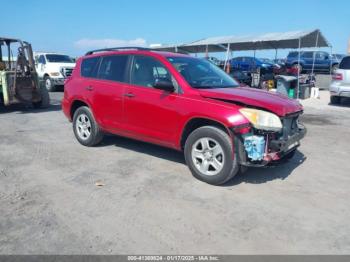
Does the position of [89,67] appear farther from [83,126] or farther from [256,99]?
[256,99]

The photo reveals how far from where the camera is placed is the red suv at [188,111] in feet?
14.7

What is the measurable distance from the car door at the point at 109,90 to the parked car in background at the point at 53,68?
1213cm

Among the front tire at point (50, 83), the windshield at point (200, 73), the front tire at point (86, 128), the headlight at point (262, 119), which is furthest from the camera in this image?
the front tire at point (50, 83)

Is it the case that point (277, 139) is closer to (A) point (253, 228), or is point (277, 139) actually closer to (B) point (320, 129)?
(A) point (253, 228)

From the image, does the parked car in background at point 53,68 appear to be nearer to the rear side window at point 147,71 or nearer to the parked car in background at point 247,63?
the rear side window at point 147,71

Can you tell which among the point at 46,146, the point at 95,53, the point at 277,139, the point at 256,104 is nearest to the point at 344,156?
the point at 277,139

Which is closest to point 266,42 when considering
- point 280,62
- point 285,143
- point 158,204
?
point 280,62

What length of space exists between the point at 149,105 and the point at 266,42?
1831cm

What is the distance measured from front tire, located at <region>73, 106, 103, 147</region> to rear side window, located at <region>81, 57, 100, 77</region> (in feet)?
2.11

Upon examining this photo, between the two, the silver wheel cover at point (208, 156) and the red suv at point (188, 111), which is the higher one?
the red suv at point (188, 111)

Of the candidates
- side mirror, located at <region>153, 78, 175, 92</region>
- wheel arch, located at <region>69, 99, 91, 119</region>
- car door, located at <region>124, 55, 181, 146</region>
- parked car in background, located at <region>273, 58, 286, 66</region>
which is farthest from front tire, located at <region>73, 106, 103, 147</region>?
parked car in background, located at <region>273, 58, 286, 66</region>

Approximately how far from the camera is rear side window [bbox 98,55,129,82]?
19.4ft

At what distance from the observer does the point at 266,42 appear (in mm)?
21797

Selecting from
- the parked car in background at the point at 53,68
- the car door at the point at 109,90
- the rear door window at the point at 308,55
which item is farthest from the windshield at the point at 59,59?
the rear door window at the point at 308,55
